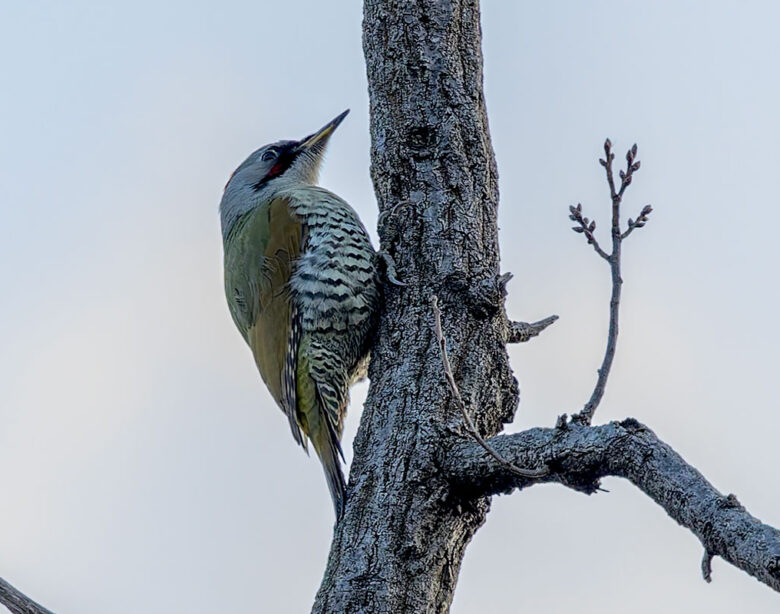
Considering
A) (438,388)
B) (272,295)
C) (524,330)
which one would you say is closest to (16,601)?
(438,388)

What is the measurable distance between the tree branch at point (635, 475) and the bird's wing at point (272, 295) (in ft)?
5.60

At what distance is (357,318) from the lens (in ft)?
14.4

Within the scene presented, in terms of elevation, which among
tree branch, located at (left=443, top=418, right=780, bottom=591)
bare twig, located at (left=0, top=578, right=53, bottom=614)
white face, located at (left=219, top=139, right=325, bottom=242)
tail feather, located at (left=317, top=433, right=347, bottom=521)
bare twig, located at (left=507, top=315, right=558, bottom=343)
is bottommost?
bare twig, located at (left=0, top=578, right=53, bottom=614)

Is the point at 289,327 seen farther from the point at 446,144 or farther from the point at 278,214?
the point at 446,144

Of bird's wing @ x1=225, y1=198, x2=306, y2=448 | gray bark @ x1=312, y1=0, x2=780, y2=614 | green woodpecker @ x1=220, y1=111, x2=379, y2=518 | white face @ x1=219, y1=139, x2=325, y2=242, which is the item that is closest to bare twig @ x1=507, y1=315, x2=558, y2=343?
gray bark @ x1=312, y1=0, x2=780, y2=614

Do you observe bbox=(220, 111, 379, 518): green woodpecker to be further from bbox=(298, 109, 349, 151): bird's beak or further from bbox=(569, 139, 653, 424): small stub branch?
bbox=(569, 139, 653, 424): small stub branch

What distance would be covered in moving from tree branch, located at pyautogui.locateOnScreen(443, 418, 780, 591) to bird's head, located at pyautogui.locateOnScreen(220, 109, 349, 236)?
300 cm

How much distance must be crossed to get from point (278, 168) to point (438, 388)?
287cm

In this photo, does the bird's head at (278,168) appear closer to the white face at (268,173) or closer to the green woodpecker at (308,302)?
the white face at (268,173)

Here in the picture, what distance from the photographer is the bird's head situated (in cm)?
588

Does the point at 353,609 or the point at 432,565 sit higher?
the point at 432,565

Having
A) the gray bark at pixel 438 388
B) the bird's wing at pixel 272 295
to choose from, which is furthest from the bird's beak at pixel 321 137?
the gray bark at pixel 438 388

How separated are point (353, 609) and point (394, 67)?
200 centimetres

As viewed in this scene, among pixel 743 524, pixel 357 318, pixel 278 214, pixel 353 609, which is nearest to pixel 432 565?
pixel 353 609
